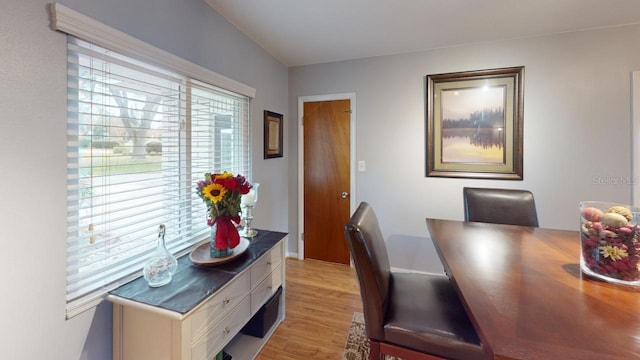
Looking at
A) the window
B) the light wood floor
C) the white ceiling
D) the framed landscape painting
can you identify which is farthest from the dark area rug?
the white ceiling

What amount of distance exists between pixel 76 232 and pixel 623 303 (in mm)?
2113

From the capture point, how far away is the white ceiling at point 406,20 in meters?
1.86

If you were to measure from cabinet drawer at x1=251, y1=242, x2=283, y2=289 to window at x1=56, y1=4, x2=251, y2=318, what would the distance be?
0.51 metres

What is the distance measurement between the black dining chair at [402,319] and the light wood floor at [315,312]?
0.71 metres

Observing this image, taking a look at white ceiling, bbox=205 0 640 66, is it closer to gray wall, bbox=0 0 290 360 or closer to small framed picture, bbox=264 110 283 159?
small framed picture, bbox=264 110 283 159

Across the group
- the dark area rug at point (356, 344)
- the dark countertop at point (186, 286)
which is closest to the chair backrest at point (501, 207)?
the dark area rug at point (356, 344)

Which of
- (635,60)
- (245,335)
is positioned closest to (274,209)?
(245,335)

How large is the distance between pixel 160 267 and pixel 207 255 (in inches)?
12.2

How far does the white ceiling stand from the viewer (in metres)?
1.86

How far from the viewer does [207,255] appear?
61.9 inches

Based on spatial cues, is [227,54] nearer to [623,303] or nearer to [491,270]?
[491,270]

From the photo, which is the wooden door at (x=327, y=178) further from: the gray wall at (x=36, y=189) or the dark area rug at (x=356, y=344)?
the gray wall at (x=36, y=189)

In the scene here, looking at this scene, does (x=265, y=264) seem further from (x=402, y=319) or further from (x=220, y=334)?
(x=402, y=319)

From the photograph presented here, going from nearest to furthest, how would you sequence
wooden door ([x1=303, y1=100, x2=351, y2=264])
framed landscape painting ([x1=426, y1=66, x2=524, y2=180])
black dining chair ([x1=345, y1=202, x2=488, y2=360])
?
black dining chair ([x1=345, y1=202, x2=488, y2=360])
framed landscape painting ([x1=426, y1=66, x2=524, y2=180])
wooden door ([x1=303, y1=100, x2=351, y2=264])
